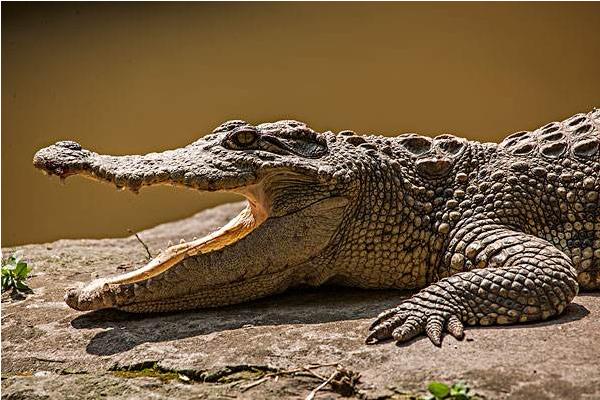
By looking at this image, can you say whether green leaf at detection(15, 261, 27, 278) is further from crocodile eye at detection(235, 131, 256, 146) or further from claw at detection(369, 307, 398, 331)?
claw at detection(369, 307, 398, 331)

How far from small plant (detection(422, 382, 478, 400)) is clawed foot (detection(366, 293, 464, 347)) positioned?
467 millimetres

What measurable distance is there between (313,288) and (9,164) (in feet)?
17.5

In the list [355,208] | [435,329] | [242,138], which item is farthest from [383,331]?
[242,138]

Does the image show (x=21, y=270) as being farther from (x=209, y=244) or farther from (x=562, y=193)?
(x=562, y=193)

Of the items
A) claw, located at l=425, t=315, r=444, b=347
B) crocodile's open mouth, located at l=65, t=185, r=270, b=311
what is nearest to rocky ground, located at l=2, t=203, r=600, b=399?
claw, located at l=425, t=315, r=444, b=347

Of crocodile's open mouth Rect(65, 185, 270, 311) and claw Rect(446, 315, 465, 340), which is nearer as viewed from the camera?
claw Rect(446, 315, 465, 340)

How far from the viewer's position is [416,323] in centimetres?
324

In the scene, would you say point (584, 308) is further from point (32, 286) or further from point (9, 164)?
point (9, 164)

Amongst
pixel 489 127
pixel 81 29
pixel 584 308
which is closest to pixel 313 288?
pixel 584 308

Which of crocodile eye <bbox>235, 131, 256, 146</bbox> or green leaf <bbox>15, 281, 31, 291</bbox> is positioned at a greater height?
crocodile eye <bbox>235, 131, 256, 146</bbox>

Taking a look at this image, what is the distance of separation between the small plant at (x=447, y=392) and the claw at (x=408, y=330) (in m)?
0.52

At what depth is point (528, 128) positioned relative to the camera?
7.39 m

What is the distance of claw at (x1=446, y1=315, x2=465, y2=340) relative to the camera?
10.4ft

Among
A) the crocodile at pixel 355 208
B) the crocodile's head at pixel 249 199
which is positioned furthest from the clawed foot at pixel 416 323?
the crocodile's head at pixel 249 199
